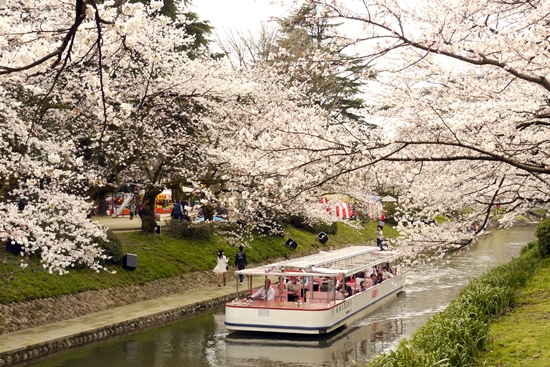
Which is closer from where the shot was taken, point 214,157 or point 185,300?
point 185,300

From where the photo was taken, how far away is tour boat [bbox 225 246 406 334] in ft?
59.9

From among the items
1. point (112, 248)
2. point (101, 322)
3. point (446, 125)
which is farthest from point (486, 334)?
point (112, 248)

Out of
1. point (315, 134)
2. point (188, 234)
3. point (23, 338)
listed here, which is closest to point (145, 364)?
point (23, 338)

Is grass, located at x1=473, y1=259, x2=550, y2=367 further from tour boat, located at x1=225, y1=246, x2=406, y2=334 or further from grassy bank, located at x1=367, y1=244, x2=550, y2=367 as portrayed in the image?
tour boat, located at x1=225, y1=246, x2=406, y2=334

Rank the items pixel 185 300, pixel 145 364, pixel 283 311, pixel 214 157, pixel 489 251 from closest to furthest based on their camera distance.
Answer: pixel 145 364, pixel 283 311, pixel 185 300, pixel 214 157, pixel 489 251

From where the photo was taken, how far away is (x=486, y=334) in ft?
38.0

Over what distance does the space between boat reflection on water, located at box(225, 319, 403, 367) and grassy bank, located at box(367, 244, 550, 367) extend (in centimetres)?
335

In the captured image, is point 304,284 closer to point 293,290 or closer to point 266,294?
point 293,290

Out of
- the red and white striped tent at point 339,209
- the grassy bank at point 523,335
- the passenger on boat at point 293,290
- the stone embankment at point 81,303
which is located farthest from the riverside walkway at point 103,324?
the red and white striped tent at point 339,209

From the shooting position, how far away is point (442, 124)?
9.68m

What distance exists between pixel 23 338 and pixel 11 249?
4.87 m

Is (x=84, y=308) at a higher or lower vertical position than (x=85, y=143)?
lower

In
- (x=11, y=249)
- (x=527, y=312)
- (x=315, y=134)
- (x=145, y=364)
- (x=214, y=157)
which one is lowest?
(x=145, y=364)

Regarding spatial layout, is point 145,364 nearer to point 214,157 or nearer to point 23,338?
point 23,338
